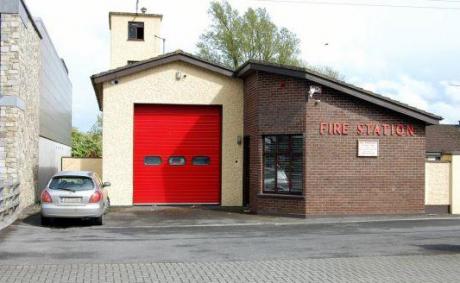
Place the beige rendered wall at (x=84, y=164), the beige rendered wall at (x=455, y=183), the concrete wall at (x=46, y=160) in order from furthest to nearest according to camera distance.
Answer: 1. the beige rendered wall at (x=84, y=164)
2. the concrete wall at (x=46, y=160)
3. the beige rendered wall at (x=455, y=183)

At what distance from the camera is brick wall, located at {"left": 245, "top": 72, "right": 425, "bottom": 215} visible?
1891 cm

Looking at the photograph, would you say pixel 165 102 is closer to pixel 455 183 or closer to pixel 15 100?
pixel 15 100

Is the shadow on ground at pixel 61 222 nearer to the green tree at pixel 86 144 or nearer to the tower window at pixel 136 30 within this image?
the tower window at pixel 136 30

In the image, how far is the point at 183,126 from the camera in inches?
880

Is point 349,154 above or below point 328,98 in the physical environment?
below

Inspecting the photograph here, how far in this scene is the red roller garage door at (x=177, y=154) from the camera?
22047mm

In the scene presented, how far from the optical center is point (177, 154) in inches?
880

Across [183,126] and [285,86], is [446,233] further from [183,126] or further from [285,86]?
[183,126]

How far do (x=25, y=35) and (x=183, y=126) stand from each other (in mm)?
6056

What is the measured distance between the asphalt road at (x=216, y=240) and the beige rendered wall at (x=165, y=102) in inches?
129

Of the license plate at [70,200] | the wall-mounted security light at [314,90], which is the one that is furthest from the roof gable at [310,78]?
the license plate at [70,200]

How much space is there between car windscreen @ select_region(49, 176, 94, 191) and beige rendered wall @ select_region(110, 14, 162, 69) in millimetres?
28923

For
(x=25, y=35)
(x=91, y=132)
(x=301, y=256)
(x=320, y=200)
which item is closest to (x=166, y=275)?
(x=301, y=256)

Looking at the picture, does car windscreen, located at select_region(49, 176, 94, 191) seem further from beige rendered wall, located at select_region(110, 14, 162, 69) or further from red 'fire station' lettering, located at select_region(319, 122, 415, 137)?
beige rendered wall, located at select_region(110, 14, 162, 69)
